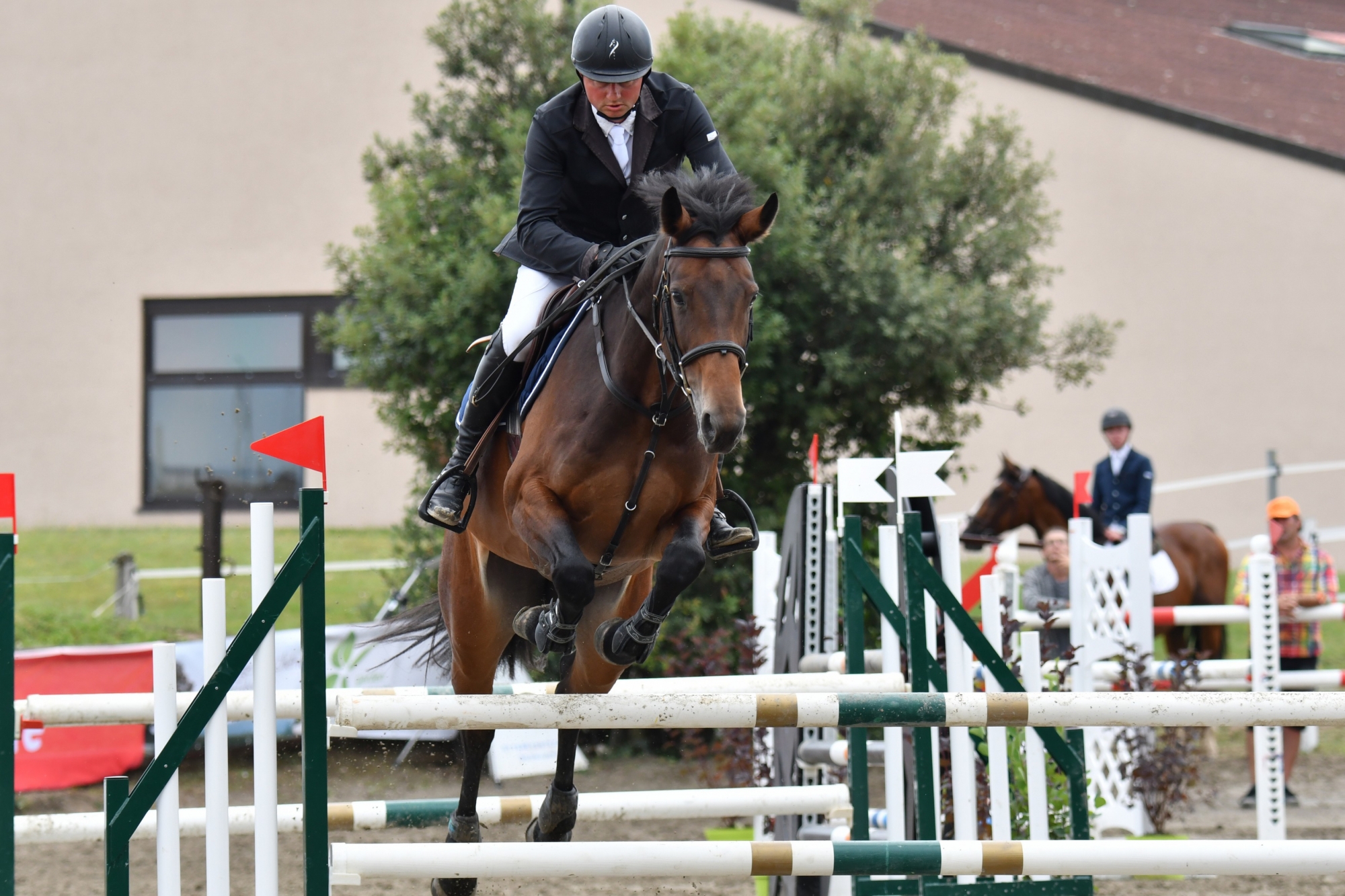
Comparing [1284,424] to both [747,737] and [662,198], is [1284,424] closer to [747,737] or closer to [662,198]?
[747,737]

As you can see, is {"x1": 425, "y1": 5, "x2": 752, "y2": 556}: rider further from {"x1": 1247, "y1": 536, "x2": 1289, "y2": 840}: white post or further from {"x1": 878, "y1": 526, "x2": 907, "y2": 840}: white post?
{"x1": 1247, "y1": 536, "x2": 1289, "y2": 840}: white post

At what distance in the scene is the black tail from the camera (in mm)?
4109

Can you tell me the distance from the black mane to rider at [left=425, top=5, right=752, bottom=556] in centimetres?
24

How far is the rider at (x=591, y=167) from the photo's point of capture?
10.6ft

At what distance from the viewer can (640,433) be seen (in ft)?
10.0

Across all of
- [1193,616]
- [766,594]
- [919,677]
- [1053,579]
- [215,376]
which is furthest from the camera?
[215,376]

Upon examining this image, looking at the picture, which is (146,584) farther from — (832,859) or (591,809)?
(832,859)

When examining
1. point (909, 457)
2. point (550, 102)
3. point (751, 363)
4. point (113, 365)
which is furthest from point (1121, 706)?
point (113, 365)

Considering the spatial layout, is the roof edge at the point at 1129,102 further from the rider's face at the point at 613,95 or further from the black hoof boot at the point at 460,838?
the black hoof boot at the point at 460,838

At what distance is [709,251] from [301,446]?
980 mm

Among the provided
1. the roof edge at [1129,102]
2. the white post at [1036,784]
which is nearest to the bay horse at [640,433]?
the white post at [1036,784]

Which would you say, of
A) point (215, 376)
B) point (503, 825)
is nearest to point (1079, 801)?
point (503, 825)

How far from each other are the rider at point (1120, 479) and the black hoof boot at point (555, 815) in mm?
5343

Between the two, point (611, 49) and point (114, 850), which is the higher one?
point (611, 49)
